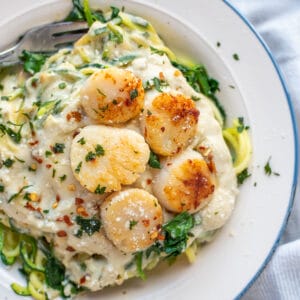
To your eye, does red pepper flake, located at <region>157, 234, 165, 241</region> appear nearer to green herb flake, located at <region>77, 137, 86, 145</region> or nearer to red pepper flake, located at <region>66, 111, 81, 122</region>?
green herb flake, located at <region>77, 137, 86, 145</region>

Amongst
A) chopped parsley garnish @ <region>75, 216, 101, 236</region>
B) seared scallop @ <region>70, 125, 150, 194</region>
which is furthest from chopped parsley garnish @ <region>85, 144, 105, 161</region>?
chopped parsley garnish @ <region>75, 216, 101, 236</region>

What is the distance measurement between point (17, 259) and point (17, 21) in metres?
1.74

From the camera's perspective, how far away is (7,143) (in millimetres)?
3674

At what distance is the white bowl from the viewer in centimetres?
394

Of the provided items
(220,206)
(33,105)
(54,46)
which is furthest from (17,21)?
(220,206)

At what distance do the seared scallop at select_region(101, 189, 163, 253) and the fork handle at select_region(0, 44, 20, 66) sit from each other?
4.44 ft

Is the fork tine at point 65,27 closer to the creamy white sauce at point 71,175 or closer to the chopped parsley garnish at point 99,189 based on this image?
the creamy white sauce at point 71,175

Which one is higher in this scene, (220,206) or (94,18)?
(94,18)

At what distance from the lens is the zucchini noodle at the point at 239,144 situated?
4043mm

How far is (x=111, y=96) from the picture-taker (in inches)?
136

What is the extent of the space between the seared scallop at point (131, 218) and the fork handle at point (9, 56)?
4.44 feet

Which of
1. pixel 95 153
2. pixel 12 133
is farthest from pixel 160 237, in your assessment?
pixel 12 133

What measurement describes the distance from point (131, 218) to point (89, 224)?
1.00ft

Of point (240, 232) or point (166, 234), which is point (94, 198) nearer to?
point (166, 234)
